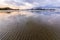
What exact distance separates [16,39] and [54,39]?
1.53 m

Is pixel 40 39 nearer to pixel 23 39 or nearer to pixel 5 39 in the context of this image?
pixel 23 39

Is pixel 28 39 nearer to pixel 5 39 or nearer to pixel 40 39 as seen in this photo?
pixel 40 39

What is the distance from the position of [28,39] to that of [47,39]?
0.76 meters

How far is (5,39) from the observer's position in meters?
4.73

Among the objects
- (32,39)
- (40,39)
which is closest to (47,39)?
(40,39)

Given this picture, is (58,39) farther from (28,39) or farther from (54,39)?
(28,39)

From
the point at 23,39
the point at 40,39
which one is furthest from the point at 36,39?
the point at 23,39

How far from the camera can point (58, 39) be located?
4680mm

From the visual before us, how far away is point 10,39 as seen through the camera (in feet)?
15.5

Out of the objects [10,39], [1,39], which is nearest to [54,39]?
[10,39]

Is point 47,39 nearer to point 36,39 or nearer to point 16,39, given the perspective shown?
point 36,39

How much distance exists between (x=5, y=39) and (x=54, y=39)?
1.98 meters

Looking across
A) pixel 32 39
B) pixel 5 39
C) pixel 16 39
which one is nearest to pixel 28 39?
pixel 32 39

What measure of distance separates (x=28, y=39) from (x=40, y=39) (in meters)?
0.49
